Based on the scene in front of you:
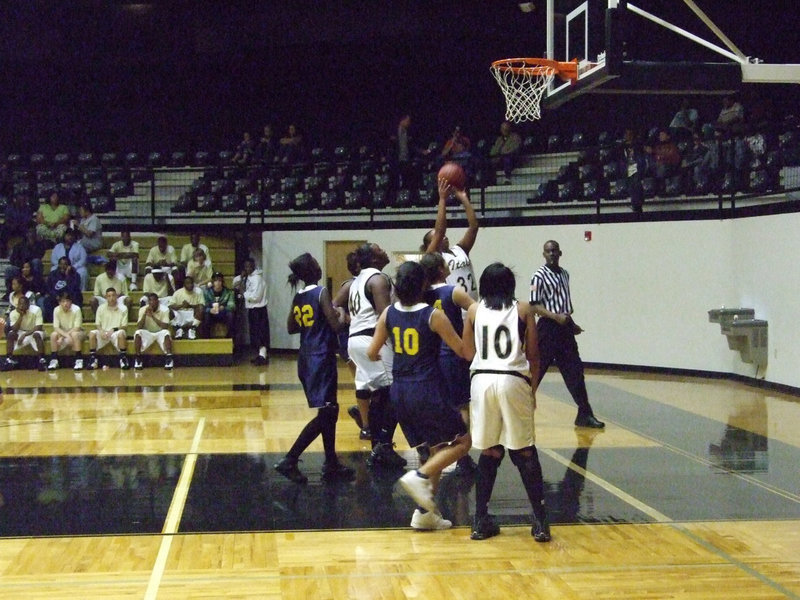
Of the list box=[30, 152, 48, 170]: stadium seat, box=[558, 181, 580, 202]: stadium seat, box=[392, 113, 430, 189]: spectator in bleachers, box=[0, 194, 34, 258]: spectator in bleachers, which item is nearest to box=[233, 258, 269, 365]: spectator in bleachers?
box=[392, 113, 430, 189]: spectator in bleachers

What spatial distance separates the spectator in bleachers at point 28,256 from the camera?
1755 cm

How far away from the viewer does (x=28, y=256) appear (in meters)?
18.1

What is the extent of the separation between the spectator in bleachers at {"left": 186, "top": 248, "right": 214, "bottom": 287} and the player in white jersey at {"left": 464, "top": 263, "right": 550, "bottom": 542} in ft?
40.5

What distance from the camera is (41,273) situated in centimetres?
1773

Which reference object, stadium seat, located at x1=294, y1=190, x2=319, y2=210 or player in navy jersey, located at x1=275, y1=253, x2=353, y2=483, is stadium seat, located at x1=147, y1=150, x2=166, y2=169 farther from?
player in navy jersey, located at x1=275, y1=253, x2=353, y2=483

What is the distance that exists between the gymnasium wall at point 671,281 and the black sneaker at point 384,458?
6522 millimetres

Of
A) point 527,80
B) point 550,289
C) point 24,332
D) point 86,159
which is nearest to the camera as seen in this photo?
point 550,289

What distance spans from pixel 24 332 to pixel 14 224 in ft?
12.5

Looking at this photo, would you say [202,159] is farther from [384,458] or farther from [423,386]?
[423,386]

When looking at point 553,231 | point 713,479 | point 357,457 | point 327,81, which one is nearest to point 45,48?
point 327,81

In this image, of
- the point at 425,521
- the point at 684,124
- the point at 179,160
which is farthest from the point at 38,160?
the point at 425,521

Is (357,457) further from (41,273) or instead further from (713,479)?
(41,273)

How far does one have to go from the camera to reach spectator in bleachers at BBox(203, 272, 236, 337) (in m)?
17.2

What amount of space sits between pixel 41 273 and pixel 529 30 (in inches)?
434
